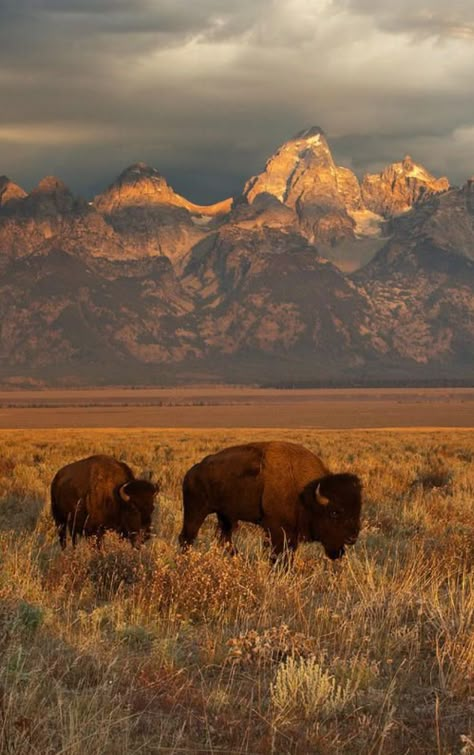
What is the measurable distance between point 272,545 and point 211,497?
1125 mm

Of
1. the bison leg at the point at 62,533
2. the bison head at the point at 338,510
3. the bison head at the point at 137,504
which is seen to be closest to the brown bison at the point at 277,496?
the bison head at the point at 338,510

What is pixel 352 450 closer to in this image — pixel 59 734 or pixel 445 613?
pixel 445 613

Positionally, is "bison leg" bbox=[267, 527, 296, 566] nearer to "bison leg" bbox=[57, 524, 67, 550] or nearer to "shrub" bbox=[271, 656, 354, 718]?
"bison leg" bbox=[57, 524, 67, 550]

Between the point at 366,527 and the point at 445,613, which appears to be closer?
the point at 445,613

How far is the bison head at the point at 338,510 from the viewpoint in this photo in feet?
36.8

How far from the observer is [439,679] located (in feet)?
23.2

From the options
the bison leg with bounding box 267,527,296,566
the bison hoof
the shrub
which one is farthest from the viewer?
the bison leg with bounding box 267,527,296,566

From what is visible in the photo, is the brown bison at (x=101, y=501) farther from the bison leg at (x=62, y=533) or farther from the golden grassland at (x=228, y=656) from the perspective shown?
the golden grassland at (x=228, y=656)

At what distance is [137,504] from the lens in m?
13.0

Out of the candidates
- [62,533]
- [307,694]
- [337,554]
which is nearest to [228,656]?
[307,694]

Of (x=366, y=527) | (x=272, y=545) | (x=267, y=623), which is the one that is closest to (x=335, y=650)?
(x=267, y=623)

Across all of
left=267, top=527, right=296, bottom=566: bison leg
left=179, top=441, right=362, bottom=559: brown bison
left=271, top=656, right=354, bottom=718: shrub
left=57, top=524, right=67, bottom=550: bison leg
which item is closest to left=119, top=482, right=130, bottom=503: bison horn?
left=179, top=441, right=362, bottom=559: brown bison

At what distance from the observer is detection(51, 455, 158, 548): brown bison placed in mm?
13047

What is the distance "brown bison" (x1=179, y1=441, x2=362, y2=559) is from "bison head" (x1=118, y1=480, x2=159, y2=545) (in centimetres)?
53
